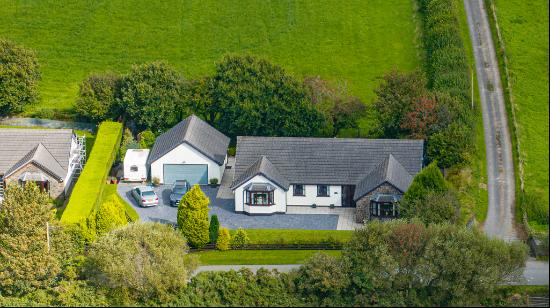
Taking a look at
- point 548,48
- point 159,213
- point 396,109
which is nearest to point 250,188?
point 159,213

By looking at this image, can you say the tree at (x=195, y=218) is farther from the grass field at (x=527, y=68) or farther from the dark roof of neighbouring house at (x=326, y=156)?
the grass field at (x=527, y=68)

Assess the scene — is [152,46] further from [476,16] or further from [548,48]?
[548,48]

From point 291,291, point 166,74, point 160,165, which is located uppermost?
point 166,74

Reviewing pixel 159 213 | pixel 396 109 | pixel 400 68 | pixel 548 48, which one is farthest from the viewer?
pixel 400 68

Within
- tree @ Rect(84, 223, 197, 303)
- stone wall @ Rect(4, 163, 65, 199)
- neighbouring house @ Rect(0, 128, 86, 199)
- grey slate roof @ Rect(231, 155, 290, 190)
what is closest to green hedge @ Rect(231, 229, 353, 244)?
grey slate roof @ Rect(231, 155, 290, 190)

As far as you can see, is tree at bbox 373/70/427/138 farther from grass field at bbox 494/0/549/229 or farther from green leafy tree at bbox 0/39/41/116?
green leafy tree at bbox 0/39/41/116

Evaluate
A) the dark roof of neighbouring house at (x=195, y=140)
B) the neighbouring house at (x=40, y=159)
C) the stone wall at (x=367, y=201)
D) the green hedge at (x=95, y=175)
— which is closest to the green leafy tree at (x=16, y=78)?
the green hedge at (x=95, y=175)
